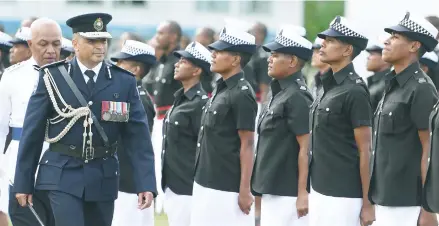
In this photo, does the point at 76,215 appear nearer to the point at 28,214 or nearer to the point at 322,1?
the point at 28,214

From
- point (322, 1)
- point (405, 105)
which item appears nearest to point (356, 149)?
point (405, 105)

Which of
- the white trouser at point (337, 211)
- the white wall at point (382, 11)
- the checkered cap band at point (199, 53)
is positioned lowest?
the white wall at point (382, 11)

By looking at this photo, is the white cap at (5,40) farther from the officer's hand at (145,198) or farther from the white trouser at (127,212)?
the officer's hand at (145,198)

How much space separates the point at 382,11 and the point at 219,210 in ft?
20.5

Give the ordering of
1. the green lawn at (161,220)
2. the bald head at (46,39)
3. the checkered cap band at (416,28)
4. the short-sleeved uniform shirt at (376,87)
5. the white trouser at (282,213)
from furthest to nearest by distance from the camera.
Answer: the green lawn at (161,220), the short-sleeved uniform shirt at (376,87), the bald head at (46,39), the white trouser at (282,213), the checkered cap band at (416,28)

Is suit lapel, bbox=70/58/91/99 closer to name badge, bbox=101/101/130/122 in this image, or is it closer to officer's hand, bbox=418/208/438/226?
name badge, bbox=101/101/130/122

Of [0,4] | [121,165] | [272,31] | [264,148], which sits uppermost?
[264,148]

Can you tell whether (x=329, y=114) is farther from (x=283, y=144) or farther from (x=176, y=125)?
(x=176, y=125)

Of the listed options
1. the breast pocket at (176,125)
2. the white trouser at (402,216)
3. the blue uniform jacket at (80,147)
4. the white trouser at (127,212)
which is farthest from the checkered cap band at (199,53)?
the white trouser at (402,216)

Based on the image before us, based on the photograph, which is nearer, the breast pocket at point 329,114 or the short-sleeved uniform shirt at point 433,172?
the short-sleeved uniform shirt at point 433,172

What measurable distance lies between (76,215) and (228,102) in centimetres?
215

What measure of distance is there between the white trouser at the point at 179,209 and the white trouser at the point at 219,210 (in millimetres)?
625

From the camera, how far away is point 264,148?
9367 mm

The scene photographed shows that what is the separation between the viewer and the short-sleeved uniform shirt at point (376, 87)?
11570 mm
